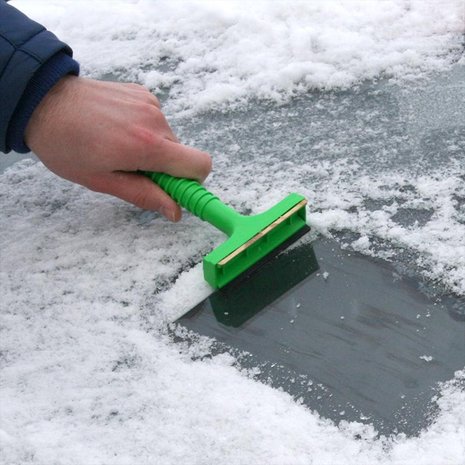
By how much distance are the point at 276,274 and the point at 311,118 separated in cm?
45

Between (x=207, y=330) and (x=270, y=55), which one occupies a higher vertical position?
(x=270, y=55)

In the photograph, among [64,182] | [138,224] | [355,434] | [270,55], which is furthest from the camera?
[270,55]

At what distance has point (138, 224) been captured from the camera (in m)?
1.35

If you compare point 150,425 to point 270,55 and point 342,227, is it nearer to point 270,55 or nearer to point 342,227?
point 342,227

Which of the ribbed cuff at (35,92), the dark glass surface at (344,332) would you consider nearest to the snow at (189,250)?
the dark glass surface at (344,332)

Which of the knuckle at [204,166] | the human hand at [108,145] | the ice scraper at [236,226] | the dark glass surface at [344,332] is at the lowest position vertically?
the dark glass surface at [344,332]

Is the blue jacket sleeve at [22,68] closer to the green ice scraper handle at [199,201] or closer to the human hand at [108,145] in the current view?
the human hand at [108,145]

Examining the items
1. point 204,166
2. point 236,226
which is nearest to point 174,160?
point 204,166

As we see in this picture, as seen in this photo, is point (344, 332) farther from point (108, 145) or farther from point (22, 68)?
point (22, 68)

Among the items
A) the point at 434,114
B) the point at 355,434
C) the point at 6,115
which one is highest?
the point at 6,115

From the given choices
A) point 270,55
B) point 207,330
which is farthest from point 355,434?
point 270,55

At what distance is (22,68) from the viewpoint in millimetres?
1225

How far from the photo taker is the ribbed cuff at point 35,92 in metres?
1.26

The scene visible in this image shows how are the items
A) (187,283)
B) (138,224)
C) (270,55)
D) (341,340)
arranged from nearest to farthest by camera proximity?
1. (341,340)
2. (187,283)
3. (138,224)
4. (270,55)
